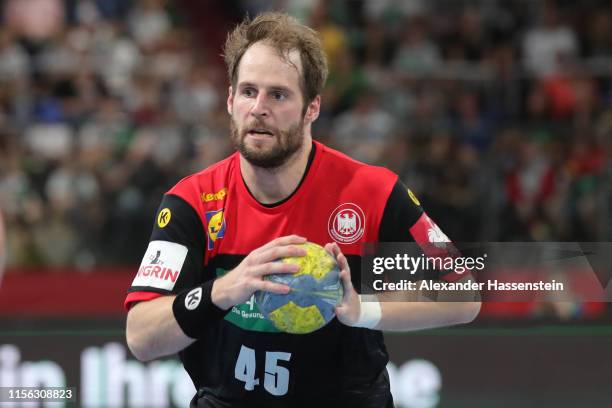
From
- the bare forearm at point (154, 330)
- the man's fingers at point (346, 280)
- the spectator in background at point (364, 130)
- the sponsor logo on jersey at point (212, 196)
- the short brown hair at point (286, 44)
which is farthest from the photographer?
the spectator in background at point (364, 130)

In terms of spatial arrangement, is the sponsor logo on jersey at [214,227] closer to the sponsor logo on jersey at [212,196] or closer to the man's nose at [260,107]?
the sponsor logo on jersey at [212,196]

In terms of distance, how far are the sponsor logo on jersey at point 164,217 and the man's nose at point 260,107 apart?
59 cm

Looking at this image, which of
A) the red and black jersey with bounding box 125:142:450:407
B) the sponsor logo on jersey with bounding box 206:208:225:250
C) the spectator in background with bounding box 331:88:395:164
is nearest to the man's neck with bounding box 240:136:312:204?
the red and black jersey with bounding box 125:142:450:407

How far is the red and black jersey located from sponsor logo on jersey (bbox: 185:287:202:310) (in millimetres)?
254

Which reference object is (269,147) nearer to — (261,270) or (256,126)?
(256,126)

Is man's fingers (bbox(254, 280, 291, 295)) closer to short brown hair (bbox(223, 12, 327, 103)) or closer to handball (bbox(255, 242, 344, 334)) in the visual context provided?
handball (bbox(255, 242, 344, 334))

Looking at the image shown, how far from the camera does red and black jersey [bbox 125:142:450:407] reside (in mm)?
4465

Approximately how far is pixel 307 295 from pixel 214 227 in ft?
2.38

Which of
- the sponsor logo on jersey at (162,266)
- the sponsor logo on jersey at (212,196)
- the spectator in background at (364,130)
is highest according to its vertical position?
the spectator in background at (364,130)

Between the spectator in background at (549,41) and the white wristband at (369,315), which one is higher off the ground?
the spectator in background at (549,41)

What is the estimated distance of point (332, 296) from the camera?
402 cm

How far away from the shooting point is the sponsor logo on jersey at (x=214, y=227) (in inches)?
178

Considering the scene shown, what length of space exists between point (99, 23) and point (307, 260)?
31.7ft

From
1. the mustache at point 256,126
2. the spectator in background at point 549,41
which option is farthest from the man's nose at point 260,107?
the spectator in background at point 549,41
